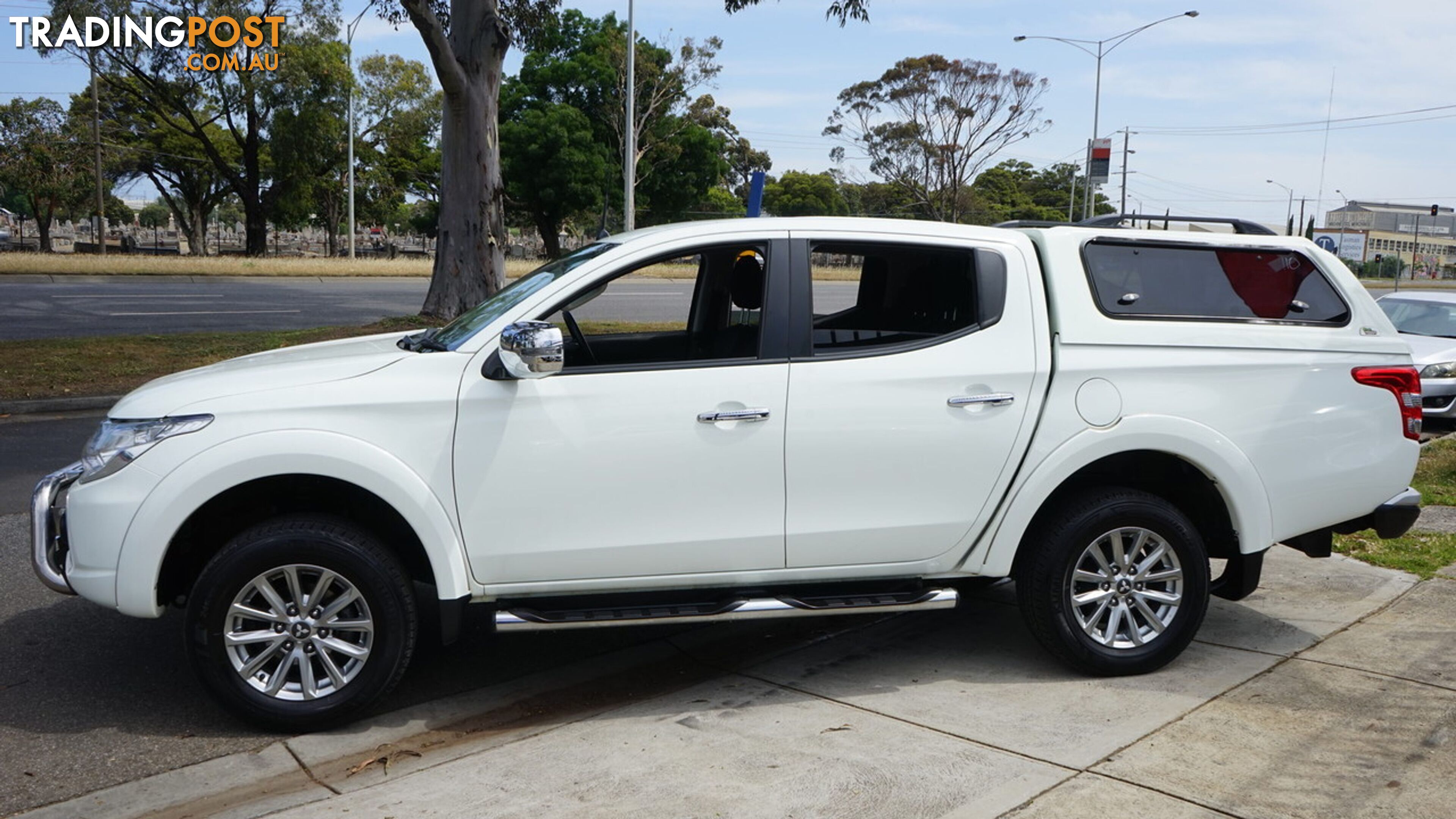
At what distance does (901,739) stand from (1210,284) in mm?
2420

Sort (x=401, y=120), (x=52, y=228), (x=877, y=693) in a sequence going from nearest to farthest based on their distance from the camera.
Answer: (x=877, y=693)
(x=401, y=120)
(x=52, y=228)

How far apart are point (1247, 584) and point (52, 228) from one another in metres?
137

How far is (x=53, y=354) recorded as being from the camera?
1339cm

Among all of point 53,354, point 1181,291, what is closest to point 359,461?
point 1181,291

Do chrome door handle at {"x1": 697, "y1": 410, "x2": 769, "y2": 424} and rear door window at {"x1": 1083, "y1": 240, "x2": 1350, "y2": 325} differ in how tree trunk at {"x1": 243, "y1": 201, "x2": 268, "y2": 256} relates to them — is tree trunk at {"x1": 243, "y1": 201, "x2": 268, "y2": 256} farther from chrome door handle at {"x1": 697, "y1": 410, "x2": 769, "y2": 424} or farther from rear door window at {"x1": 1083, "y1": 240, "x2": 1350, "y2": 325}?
rear door window at {"x1": 1083, "y1": 240, "x2": 1350, "y2": 325}

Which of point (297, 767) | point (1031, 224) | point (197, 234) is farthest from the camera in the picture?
point (197, 234)

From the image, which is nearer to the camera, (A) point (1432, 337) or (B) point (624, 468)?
(B) point (624, 468)

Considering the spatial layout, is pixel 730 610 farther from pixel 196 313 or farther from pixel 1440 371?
pixel 196 313

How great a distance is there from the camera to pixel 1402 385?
5133 millimetres

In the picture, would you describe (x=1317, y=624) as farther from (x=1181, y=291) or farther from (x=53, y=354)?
(x=53, y=354)

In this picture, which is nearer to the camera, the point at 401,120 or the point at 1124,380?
the point at 1124,380

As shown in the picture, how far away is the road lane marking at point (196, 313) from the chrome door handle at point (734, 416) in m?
17.6

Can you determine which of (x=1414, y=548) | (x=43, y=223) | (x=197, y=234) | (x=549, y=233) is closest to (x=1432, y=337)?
(x=1414, y=548)

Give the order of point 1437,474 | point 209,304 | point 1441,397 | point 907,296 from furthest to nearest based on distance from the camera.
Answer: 1. point 209,304
2. point 1441,397
3. point 1437,474
4. point 907,296
